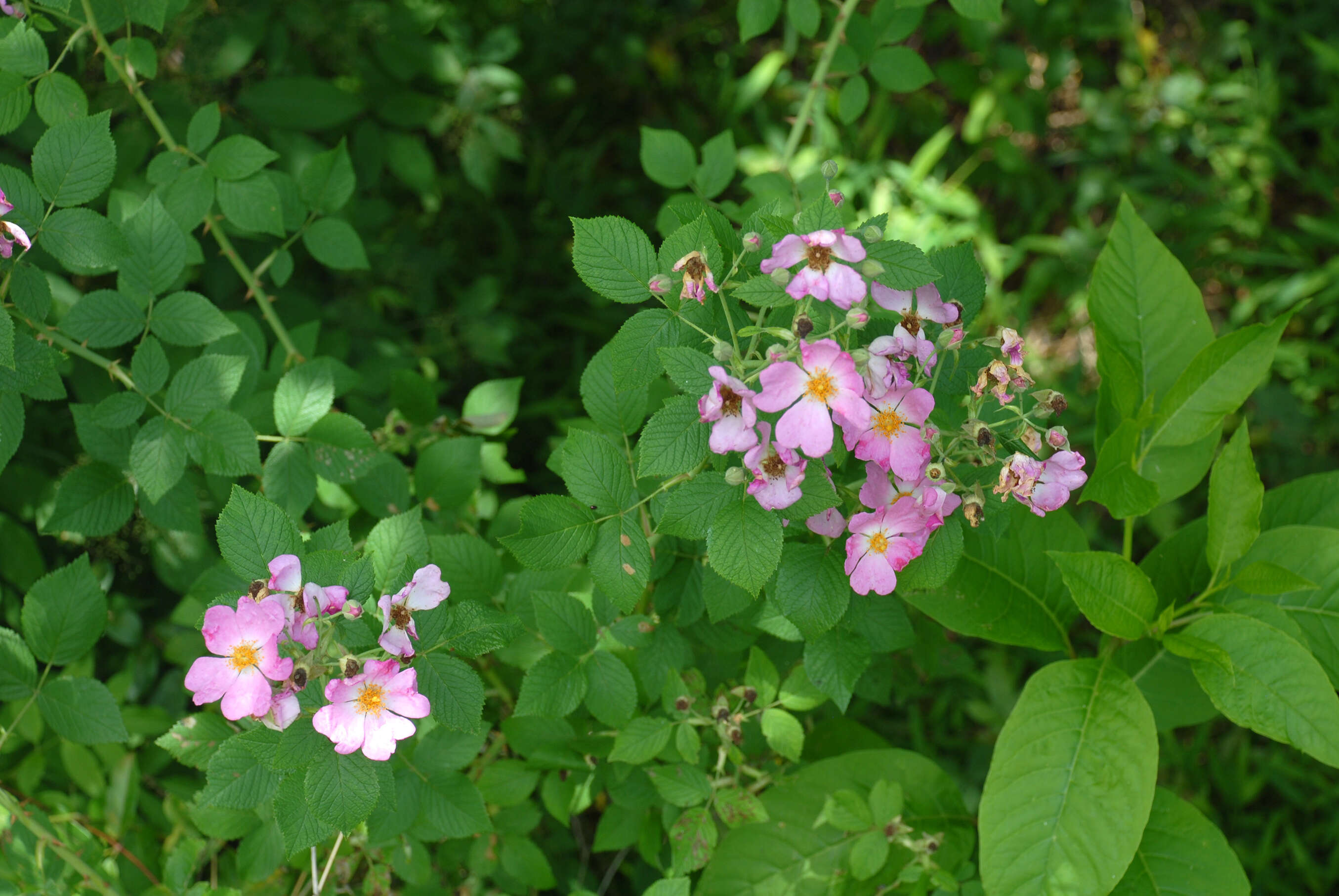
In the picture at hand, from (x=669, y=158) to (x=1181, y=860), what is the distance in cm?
148

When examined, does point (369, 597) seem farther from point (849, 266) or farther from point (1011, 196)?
point (1011, 196)

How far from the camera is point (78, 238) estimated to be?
4.16 feet

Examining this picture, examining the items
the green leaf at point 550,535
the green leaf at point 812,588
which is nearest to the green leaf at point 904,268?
the green leaf at point 812,588

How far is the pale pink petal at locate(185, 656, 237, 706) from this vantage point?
1046 mm

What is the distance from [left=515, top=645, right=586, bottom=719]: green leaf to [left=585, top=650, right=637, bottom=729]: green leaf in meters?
0.01

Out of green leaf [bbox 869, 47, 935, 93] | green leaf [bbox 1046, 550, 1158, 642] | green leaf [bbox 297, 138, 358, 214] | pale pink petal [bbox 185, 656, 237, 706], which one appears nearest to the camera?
pale pink petal [bbox 185, 656, 237, 706]

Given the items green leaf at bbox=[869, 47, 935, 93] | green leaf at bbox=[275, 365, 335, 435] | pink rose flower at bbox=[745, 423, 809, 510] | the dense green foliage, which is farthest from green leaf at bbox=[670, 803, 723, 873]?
green leaf at bbox=[869, 47, 935, 93]

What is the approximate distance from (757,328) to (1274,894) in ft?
7.38

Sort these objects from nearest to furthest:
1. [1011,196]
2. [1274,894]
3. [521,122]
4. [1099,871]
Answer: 1. [1099,871]
2. [1274,894]
3. [521,122]
4. [1011,196]

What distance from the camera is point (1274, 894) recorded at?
2.32m

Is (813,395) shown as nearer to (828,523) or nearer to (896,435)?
(896,435)

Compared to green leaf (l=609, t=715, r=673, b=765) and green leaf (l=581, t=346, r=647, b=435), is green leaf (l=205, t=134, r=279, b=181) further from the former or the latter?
green leaf (l=609, t=715, r=673, b=765)

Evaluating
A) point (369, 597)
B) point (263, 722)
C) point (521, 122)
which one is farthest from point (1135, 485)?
point (521, 122)

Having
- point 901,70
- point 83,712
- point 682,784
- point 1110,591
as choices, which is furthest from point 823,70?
point 83,712
